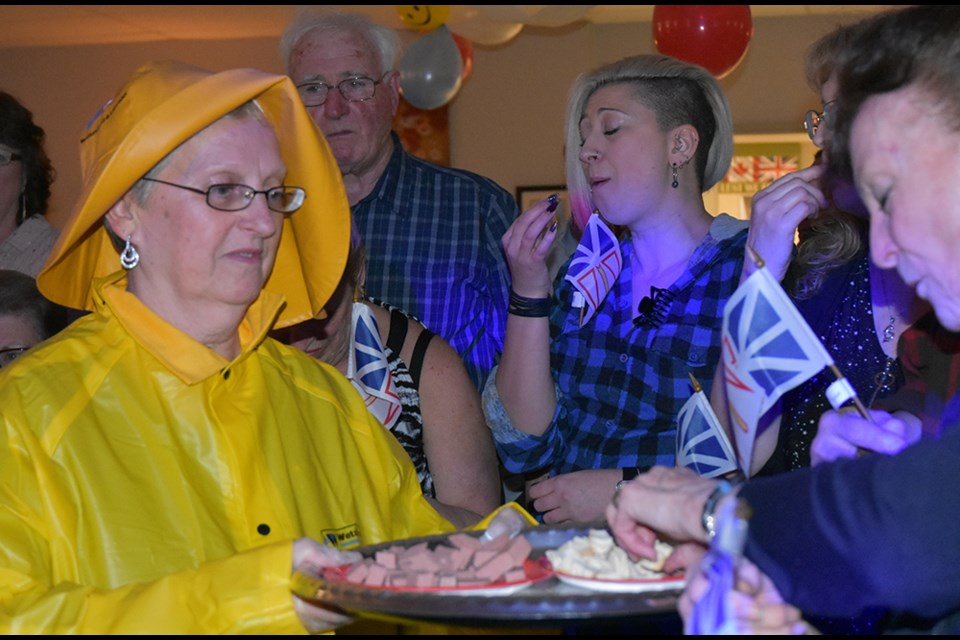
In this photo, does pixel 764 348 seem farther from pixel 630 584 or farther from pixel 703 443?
pixel 703 443

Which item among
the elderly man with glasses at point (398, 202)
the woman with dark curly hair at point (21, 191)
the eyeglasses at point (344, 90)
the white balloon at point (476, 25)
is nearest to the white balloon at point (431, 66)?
the white balloon at point (476, 25)

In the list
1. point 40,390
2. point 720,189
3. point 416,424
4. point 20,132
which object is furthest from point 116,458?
point 720,189

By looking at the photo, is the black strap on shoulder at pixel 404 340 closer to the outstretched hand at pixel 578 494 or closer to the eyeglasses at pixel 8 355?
the outstretched hand at pixel 578 494

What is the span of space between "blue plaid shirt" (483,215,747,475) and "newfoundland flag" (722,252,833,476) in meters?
0.96

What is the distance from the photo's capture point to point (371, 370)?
2531mm

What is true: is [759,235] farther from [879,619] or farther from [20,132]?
[20,132]

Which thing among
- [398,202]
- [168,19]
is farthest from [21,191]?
[168,19]

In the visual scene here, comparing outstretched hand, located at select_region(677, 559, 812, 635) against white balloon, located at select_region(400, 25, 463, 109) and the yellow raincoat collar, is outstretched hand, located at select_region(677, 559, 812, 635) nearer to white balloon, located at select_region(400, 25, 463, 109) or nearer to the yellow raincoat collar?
the yellow raincoat collar

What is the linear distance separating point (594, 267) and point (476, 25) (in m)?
3.28

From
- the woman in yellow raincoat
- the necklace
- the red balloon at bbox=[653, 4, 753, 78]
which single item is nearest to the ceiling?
the red balloon at bbox=[653, 4, 753, 78]

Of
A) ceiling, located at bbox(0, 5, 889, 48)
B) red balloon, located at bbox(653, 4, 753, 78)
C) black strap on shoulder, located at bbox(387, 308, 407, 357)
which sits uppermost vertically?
ceiling, located at bbox(0, 5, 889, 48)

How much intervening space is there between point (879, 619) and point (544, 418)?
1063 millimetres

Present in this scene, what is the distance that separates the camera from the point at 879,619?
1.82 metres

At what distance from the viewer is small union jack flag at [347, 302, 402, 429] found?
2496 millimetres
